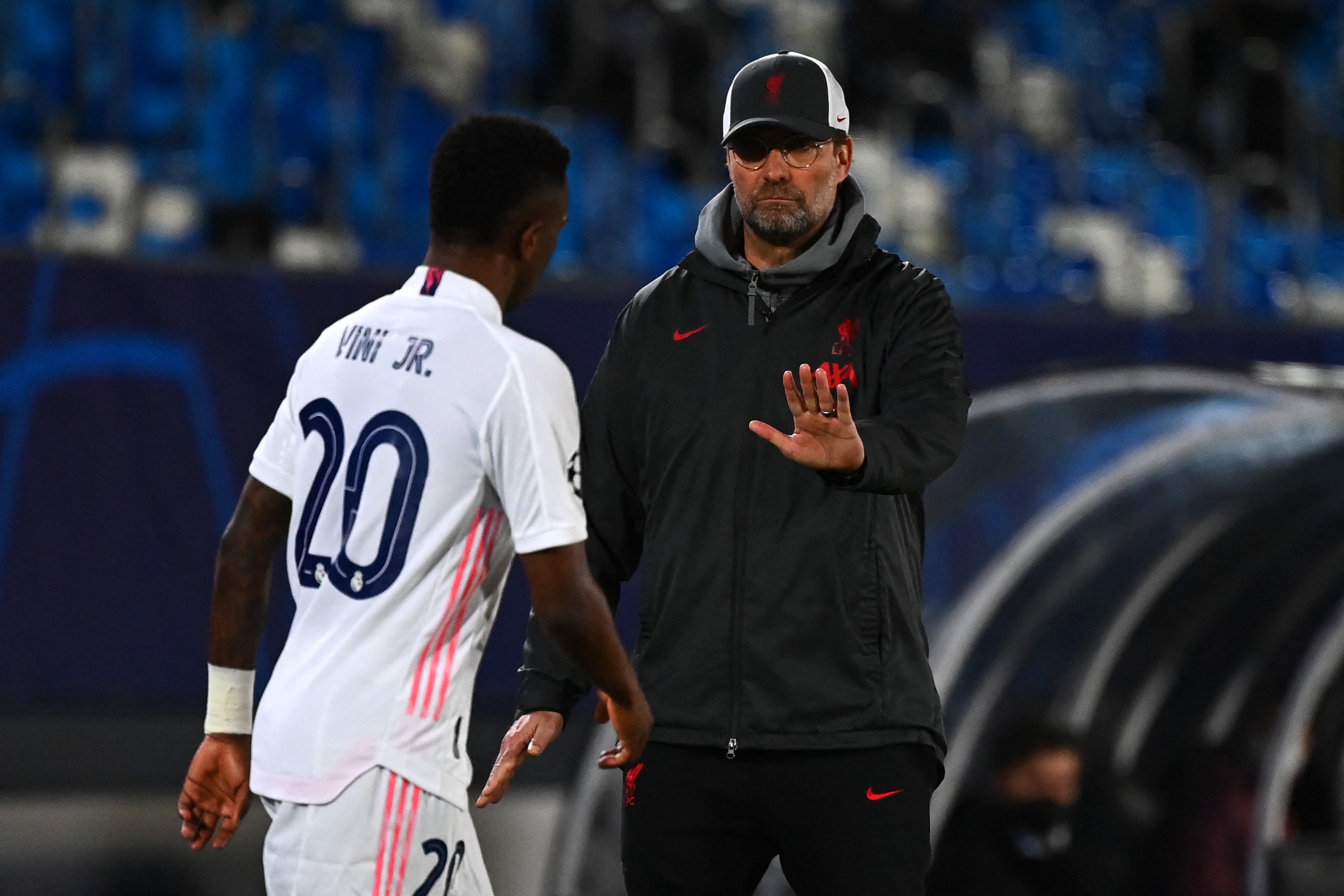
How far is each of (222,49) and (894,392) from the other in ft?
16.1

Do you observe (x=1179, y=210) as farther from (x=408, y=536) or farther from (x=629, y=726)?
(x=408, y=536)

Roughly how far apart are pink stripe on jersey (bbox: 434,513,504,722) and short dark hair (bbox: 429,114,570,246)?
497 mm

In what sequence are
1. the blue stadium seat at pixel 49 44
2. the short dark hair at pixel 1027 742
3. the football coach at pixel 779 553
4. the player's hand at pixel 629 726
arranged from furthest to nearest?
the blue stadium seat at pixel 49 44 < the short dark hair at pixel 1027 742 < the football coach at pixel 779 553 < the player's hand at pixel 629 726

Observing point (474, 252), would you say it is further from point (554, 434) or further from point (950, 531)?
point (950, 531)

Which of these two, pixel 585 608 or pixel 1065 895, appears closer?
pixel 585 608

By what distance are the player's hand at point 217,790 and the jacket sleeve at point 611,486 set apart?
0.50 metres

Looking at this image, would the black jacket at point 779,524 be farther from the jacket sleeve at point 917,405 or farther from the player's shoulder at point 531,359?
the player's shoulder at point 531,359

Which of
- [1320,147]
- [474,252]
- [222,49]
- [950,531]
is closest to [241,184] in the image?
[222,49]

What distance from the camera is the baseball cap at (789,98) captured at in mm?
2834

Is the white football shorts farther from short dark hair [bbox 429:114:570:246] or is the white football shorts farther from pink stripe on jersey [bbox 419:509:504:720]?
short dark hair [bbox 429:114:570:246]

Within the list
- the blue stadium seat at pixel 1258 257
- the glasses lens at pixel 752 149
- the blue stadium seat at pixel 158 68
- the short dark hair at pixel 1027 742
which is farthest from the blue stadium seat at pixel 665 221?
the glasses lens at pixel 752 149

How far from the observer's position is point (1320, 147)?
889cm

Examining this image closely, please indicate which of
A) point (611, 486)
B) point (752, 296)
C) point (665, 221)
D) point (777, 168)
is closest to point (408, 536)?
point (611, 486)

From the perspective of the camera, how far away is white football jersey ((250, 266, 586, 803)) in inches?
98.0
